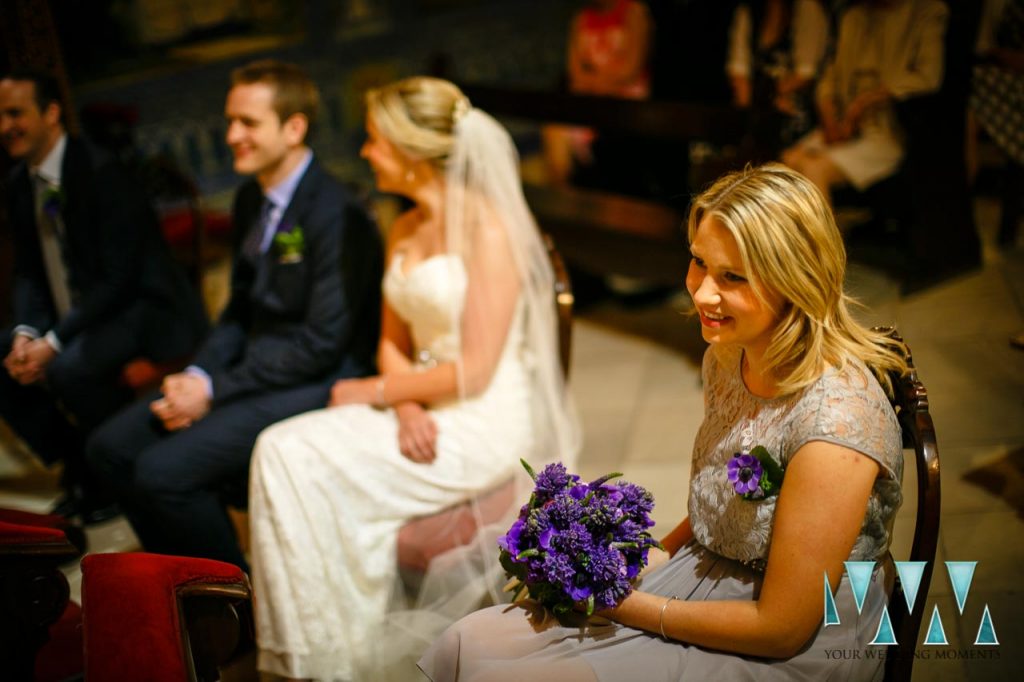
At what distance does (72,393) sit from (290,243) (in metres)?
1.16

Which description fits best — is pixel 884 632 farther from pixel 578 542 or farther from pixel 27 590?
pixel 27 590

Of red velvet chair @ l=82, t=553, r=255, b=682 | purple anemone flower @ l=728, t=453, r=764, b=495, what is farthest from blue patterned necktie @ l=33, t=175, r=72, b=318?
purple anemone flower @ l=728, t=453, r=764, b=495

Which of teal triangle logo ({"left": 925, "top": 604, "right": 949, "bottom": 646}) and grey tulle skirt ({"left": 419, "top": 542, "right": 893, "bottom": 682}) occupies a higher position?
grey tulle skirt ({"left": 419, "top": 542, "right": 893, "bottom": 682})

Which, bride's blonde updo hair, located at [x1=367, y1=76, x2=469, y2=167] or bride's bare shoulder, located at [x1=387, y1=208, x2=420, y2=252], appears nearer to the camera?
bride's blonde updo hair, located at [x1=367, y1=76, x2=469, y2=167]

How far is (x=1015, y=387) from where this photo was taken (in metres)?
3.00

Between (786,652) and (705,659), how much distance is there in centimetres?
15

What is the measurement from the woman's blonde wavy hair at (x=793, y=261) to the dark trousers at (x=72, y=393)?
8.82 feet

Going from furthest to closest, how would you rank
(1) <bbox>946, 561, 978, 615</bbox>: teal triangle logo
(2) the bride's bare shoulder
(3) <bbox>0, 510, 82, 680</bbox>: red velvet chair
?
(2) the bride's bare shoulder
(1) <bbox>946, 561, 978, 615</bbox>: teal triangle logo
(3) <bbox>0, 510, 82, 680</bbox>: red velvet chair

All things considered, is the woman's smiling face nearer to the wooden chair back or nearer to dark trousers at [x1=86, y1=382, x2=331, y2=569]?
the wooden chair back

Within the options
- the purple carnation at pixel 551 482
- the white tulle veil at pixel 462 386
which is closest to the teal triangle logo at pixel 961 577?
the purple carnation at pixel 551 482

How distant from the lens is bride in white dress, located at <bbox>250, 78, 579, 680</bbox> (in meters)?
2.73

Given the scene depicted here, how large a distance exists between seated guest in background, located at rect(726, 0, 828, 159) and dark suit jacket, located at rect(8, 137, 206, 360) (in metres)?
2.48

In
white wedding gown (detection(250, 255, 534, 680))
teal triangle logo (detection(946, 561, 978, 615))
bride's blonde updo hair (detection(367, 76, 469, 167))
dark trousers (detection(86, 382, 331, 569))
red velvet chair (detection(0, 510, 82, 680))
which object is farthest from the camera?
dark trousers (detection(86, 382, 331, 569))

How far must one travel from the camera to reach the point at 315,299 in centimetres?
316
